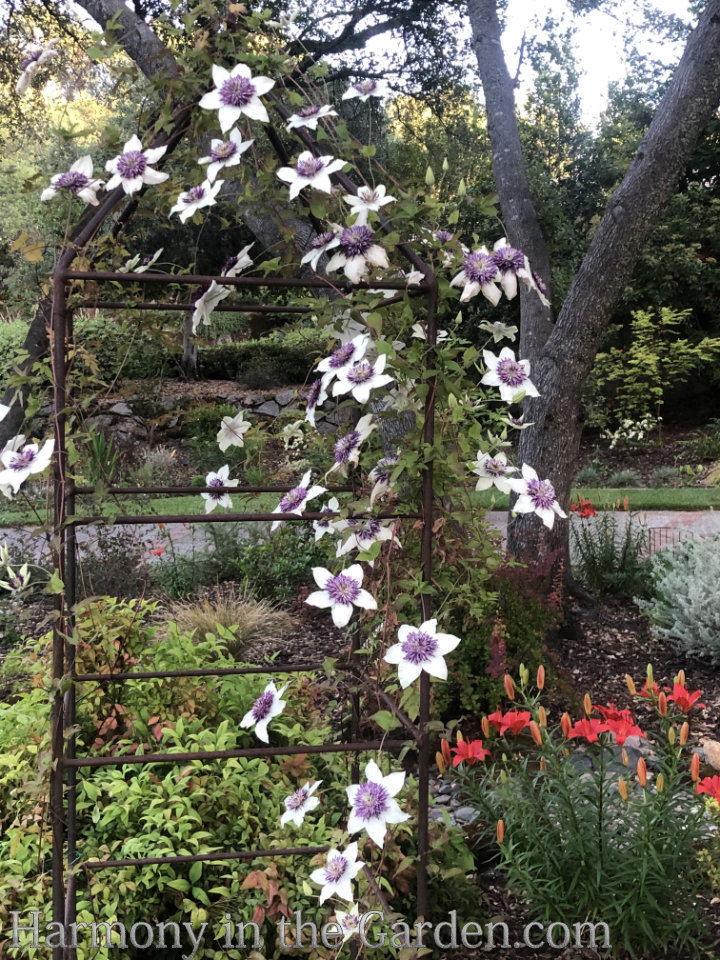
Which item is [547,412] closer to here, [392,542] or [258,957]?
[392,542]

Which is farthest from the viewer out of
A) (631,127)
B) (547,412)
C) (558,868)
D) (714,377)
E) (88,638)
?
(631,127)

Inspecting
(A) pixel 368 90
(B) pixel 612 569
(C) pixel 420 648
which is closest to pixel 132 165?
(A) pixel 368 90

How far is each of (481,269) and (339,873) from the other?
1.12 metres

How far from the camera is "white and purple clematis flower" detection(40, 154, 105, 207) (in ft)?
4.91

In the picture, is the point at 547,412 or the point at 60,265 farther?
the point at 547,412

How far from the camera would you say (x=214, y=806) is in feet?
6.34

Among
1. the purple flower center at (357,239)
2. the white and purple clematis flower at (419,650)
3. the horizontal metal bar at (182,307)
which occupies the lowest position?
the white and purple clematis flower at (419,650)

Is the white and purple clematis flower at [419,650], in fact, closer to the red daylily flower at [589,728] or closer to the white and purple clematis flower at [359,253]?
the red daylily flower at [589,728]

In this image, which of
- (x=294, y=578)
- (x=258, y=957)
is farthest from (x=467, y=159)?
(x=258, y=957)

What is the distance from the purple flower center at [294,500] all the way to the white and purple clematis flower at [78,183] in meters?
0.66

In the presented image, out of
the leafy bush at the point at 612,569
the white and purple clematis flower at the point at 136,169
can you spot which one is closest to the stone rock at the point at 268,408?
the leafy bush at the point at 612,569

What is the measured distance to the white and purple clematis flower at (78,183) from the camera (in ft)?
4.91

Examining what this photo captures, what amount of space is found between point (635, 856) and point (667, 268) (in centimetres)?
949

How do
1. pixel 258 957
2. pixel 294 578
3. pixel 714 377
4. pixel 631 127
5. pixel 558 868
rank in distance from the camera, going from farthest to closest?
pixel 631 127, pixel 714 377, pixel 294 578, pixel 558 868, pixel 258 957
